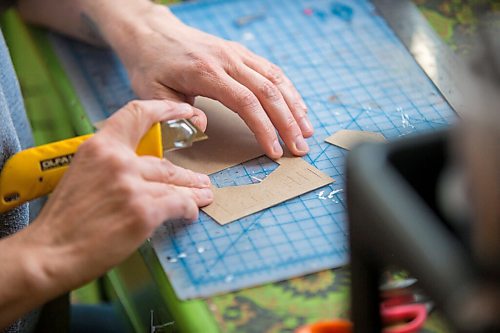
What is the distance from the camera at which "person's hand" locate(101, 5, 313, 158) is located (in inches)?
38.8

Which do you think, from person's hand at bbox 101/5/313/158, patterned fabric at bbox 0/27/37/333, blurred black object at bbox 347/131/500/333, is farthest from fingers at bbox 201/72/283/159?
blurred black object at bbox 347/131/500/333

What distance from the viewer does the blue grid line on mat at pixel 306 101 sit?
2.74 ft

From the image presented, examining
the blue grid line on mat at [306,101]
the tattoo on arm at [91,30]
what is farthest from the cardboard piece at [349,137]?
the tattoo on arm at [91,30]

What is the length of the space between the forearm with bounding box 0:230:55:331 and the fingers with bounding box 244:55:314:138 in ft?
1.28

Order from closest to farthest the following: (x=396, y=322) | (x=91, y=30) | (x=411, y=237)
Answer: (x=411, y=237)
(x=396, y=322)
(x=91, y=30)

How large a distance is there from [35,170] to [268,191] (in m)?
0.27

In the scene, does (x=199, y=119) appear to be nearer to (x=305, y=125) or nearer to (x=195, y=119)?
(x=195, y=119)

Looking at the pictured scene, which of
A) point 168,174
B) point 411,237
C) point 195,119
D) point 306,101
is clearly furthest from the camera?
point 306,101

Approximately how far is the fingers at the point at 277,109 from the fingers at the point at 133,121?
6.8 inches

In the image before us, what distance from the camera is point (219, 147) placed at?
3.28ft

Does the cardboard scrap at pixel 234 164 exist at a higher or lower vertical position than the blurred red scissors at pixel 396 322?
lower

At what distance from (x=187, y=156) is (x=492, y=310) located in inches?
22.8

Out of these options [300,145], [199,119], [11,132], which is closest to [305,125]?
[300,145]

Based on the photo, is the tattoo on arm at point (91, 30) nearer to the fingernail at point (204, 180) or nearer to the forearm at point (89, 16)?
the forearm at point (89, 16)
